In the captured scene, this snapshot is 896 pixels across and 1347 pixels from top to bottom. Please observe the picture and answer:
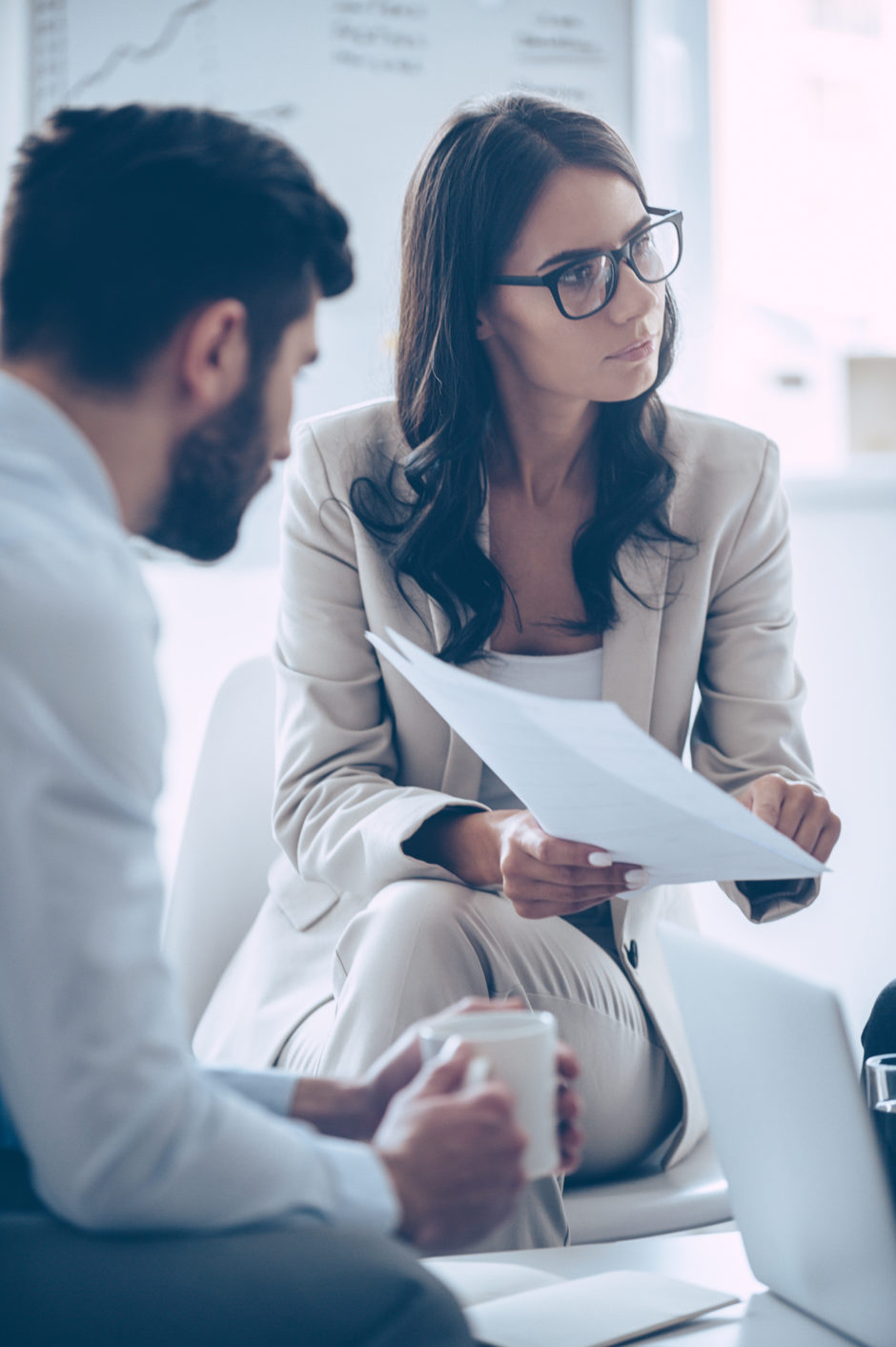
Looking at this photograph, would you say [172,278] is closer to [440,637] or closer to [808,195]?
[440,637]

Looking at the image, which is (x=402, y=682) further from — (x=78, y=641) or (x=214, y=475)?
(x=78, y=641)

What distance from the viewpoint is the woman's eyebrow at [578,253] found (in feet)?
4.56

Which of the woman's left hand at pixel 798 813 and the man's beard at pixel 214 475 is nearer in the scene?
the man's beard at pixel 214 475

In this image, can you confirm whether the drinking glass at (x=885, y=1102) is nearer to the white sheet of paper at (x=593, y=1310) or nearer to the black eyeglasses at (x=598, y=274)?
the white sheet of paper at (x=593, y=1310)

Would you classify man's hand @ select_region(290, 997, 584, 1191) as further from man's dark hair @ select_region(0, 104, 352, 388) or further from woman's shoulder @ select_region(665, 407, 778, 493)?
woman's shoulder @ select_region(665, 407, 778, 493)

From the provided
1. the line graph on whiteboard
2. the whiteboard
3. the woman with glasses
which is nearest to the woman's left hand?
the woman with glasses

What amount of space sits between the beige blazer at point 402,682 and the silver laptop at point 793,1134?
1.35ft

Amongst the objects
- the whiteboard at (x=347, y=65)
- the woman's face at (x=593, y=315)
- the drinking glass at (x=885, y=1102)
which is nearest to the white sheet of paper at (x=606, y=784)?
the drinking glass at (x=885, y=1102)

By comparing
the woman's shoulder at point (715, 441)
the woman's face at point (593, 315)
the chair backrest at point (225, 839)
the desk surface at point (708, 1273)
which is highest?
the woman's face at point (593, 315)

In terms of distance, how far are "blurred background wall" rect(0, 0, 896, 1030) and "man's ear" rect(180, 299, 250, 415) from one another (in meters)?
1.61

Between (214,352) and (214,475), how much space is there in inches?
3.0

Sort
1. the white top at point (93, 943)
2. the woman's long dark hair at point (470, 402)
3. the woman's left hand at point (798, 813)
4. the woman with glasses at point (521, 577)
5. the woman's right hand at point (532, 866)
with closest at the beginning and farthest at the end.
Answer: the white top at point (93, 943)
the woman's right hand at point (532, 866)
the woman's left hand at point (798, 813)
the woman with glasses at point (521, 577)
the woman's long dark hair at point (470, 402)

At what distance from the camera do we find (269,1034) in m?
1.38

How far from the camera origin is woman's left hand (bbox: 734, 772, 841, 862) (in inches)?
48.1
